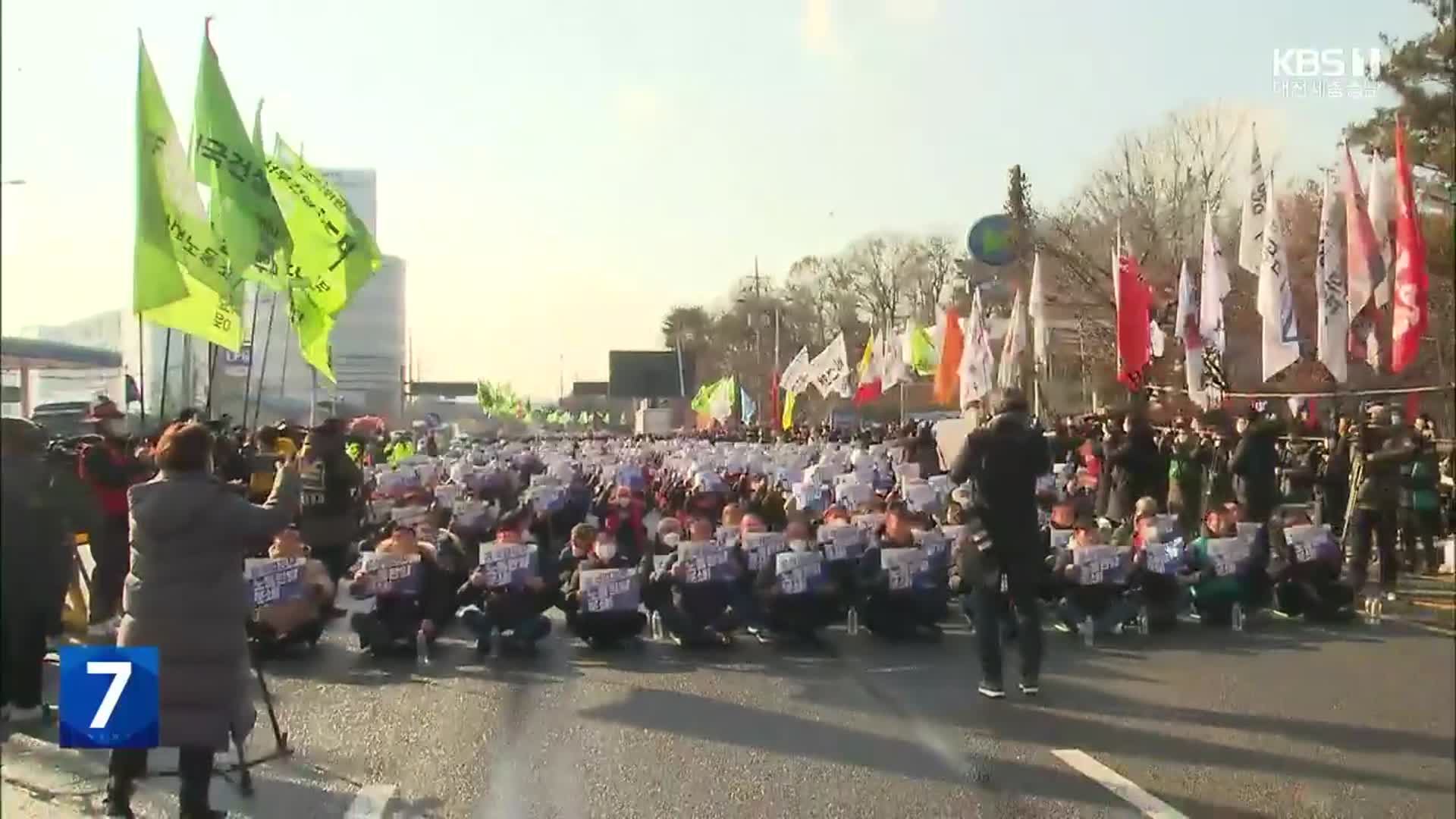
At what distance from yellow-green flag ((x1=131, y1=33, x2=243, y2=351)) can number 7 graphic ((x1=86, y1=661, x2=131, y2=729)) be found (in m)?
4.62

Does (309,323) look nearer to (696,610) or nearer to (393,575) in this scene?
(393,575)

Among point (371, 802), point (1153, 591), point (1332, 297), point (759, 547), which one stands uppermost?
point (1332, 297)

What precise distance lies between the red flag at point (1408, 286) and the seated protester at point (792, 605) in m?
6.72

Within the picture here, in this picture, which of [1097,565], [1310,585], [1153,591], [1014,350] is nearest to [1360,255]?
[1310,585]

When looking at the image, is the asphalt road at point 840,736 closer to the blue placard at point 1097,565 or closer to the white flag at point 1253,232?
the blue placard at point 1097,565

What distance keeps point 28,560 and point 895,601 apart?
7118mm

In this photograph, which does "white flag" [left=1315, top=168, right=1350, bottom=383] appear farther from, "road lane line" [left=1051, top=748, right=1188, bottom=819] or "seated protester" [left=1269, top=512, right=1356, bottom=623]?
"road lane line" [left=1051, top=748, right=1188, bottom=819]

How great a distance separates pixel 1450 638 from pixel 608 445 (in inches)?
1338

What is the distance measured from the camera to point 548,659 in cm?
1007

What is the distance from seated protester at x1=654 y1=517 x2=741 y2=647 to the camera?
10.4 meters

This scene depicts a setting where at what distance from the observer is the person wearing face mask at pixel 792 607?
10547 mm

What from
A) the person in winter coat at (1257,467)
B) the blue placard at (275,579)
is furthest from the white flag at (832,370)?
the blue placard at (275,579)

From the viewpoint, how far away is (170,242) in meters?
9.74

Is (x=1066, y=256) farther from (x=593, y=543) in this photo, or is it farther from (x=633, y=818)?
(x=633, y=818)
